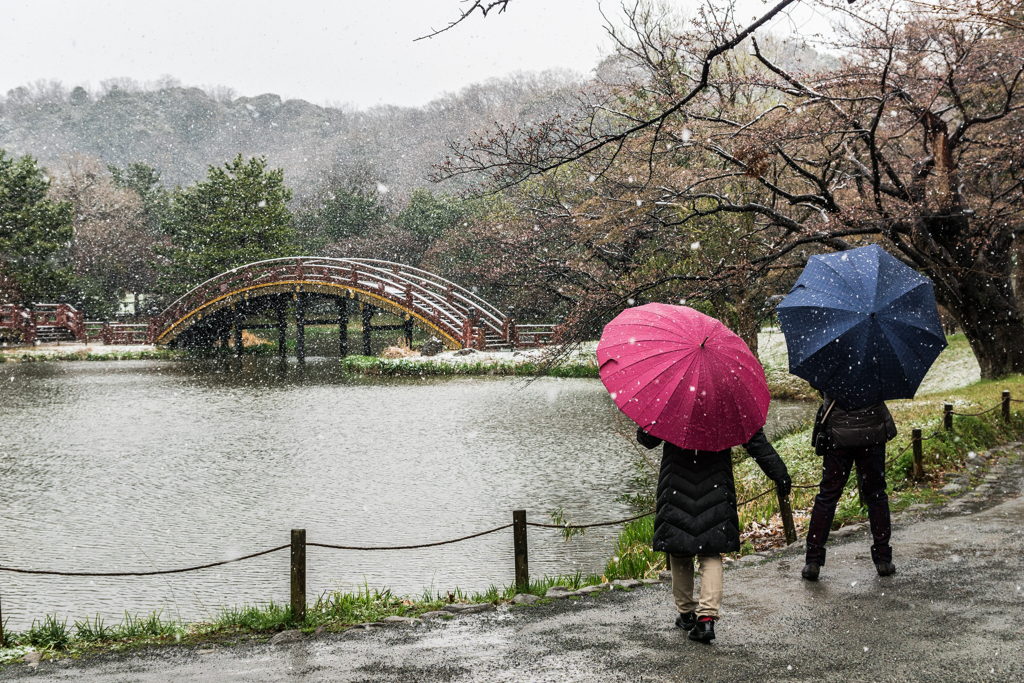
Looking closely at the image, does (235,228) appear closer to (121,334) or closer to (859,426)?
(121,334)

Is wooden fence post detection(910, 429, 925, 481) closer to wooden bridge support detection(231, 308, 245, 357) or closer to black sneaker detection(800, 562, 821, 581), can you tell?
black sneaker detection(800, 562, 821, 581)

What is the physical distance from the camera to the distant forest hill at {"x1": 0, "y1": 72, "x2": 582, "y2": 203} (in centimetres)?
8544

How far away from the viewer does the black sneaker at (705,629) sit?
4.36m

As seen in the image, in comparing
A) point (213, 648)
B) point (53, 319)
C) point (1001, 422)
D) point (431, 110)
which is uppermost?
point (431, 110)

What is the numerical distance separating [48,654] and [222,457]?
27.7 feet

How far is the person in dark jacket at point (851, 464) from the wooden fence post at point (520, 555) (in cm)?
185

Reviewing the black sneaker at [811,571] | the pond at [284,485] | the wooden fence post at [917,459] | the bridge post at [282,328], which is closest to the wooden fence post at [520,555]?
the pond at [284,485]

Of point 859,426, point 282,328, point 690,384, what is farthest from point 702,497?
point 282,328

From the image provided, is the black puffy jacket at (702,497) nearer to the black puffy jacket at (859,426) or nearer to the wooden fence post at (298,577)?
the black puffy jacket at (859,426)

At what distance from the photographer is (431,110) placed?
304ft

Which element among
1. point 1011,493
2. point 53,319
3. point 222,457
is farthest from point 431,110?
point 1011,493

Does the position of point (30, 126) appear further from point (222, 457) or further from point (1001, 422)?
point (1001, 422)

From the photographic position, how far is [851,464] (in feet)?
16.3

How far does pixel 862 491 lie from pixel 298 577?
3624 mm
